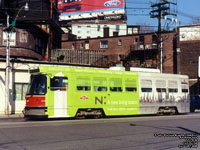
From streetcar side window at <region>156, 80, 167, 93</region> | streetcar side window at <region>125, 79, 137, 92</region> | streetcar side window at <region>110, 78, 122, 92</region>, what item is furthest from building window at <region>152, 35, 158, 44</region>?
streetcar side window at <region>110, 78, 122, 92</region>

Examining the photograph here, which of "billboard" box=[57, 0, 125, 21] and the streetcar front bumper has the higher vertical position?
"billboard" box=[57, 0, 125, 21]

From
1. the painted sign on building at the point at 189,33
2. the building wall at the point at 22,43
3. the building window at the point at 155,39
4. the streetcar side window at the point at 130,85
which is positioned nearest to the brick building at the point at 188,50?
the painted sign on building at the point at 189,33

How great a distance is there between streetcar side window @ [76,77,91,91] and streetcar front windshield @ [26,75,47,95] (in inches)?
86.1

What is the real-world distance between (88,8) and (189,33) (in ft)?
128

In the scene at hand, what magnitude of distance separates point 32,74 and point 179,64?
1675 inches

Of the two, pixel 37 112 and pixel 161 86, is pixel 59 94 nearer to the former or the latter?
pixel 37 112

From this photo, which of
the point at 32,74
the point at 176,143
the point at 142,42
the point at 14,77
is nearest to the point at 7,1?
the point at 14,77

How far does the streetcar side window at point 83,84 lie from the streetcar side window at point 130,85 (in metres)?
3.30

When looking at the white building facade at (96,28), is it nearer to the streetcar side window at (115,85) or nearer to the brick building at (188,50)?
the brick building at (188,50)

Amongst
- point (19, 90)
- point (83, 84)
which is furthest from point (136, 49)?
point (83, 84)

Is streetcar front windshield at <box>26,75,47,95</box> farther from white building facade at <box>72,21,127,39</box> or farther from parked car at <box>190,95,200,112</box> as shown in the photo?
white building facade at <box>72,21,127,39</box>

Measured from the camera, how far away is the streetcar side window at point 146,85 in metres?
23.8

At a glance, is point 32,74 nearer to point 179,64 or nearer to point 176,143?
point 176,143

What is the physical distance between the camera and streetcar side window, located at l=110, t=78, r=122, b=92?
22.1 metres
